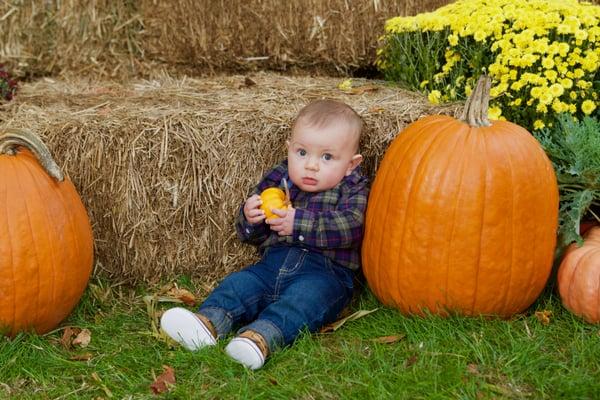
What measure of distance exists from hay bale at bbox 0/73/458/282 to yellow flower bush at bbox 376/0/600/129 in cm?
29

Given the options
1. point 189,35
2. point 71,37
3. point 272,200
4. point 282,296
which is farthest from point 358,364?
point 71,37

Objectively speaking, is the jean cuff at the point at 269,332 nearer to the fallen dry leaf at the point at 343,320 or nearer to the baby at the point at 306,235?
the baby at the point at 306,235

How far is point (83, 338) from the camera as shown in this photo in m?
2.90

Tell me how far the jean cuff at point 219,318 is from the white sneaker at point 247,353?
232 millimetres

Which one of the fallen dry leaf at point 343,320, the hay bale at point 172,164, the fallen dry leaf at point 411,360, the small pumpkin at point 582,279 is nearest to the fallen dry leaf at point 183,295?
the hay bale at point 172,164

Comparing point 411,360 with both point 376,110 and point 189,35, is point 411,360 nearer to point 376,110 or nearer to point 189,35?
point 376,110

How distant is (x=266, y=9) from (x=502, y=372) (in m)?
2.82

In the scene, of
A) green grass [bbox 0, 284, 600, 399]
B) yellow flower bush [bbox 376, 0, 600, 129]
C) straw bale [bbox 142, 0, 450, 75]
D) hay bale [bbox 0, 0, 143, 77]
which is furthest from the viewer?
hay bale [bbox 0, 0, 143, 77]

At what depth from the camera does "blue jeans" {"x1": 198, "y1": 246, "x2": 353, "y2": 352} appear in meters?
2.79

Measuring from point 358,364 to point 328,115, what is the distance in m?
1.05

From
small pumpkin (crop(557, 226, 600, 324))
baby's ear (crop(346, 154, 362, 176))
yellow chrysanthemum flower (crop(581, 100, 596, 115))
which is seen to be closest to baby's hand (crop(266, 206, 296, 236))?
baby's ear (crop(346, 154, 362, 176))

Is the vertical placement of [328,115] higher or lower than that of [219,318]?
higher

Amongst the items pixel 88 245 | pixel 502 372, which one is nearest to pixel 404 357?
pixel 502 372

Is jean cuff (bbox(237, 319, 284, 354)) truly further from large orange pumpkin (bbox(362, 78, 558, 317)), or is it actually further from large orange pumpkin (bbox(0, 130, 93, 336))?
large orange pumpkin (bbox(0, 130, 93, 336))
